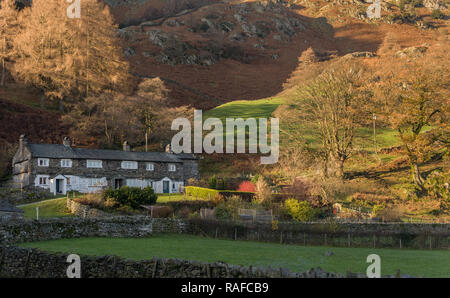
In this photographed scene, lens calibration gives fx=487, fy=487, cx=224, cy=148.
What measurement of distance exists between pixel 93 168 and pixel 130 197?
51.0 feet

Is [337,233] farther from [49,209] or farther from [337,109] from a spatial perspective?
[337,109]

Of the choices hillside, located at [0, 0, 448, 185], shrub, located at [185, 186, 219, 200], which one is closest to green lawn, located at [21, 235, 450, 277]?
shrub, located at [185, 186, 219, 200]

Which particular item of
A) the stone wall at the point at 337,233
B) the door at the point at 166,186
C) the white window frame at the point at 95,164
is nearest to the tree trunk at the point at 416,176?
the stone wall at the point at 337,233

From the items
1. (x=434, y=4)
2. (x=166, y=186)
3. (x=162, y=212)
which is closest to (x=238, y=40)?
(x=434, y=4)

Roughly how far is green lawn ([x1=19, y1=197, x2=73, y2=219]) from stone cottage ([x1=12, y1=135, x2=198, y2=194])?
763cm

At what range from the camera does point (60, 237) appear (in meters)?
31.1

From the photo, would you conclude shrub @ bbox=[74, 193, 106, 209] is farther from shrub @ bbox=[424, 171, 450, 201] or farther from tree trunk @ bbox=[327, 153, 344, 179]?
shrub @ bbox=[424, 171, 450, 201]

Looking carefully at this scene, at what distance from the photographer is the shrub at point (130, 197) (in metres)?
39.4

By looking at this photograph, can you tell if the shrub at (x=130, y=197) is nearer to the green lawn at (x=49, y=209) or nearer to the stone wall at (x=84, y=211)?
the stone wall at (x=84, y=211)

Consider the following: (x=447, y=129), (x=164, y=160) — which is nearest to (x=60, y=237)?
(x=164, y=160)

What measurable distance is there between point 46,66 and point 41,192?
3116 cm

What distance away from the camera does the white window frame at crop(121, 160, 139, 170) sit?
5537 centimetres

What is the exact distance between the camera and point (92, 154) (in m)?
54.2
